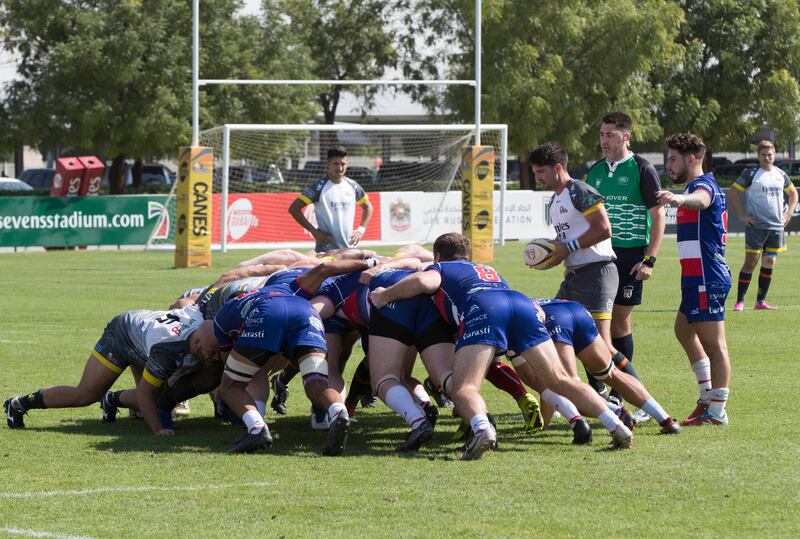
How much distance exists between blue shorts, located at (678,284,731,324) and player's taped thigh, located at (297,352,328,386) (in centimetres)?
256

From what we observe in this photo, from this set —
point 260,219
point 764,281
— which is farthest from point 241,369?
point 260,219

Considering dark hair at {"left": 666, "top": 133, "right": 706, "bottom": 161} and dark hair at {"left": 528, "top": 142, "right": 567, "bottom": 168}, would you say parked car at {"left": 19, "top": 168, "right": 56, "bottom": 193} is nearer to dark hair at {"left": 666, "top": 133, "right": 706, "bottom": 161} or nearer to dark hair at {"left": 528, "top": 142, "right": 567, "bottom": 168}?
dark hair at {"left": 528, "top": 142, "right": 567, "bottom": 168}

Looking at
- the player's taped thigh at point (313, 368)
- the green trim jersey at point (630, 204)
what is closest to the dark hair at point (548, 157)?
the green trim jersey at point (630, 204)

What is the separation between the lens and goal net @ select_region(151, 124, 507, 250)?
100.0 ft

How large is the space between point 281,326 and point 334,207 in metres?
7.29

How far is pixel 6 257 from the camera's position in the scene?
28.2 m

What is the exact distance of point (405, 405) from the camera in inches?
326

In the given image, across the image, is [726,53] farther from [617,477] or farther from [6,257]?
[617,477]

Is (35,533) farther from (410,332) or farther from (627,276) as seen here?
(627,276)

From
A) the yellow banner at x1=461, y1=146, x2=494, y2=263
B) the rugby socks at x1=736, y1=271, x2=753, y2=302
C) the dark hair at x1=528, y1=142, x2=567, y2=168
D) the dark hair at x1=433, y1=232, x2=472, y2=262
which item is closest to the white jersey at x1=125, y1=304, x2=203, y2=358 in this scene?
the dark hair at x1=433, y1=232, x2=472, y2=262

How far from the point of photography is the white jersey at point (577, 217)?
9327 millimetres

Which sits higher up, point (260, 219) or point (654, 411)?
point (260, 219)

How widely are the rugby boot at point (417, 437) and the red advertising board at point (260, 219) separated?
22305 mm

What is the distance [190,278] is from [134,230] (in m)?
9.20
